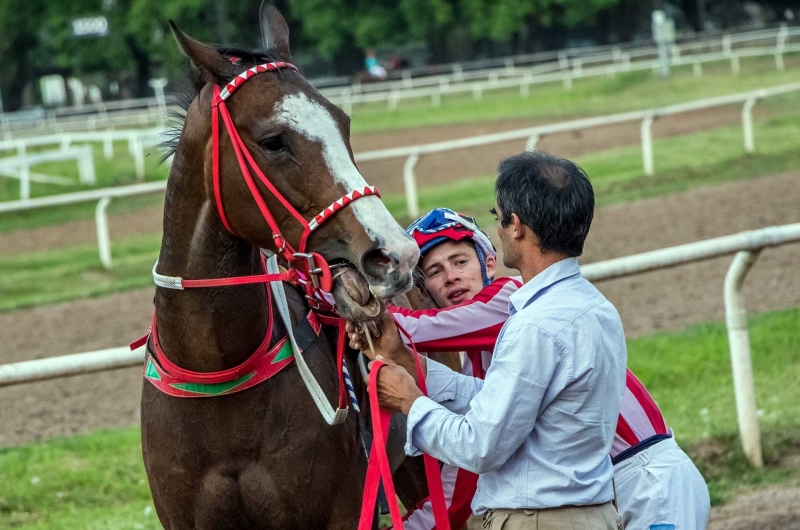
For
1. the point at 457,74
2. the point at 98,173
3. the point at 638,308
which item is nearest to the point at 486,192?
the point at 638,308

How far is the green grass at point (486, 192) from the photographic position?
39.5ft

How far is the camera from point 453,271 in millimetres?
3557

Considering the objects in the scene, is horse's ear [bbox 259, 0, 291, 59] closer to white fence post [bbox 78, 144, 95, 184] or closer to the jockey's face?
the jockey's face

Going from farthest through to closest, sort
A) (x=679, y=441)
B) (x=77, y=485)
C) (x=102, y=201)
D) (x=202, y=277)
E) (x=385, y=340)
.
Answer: (x=102, y=201) < (x=77, y=485) < (x=679, y=441) < (x=202, y=277) < (x=385, y=340)

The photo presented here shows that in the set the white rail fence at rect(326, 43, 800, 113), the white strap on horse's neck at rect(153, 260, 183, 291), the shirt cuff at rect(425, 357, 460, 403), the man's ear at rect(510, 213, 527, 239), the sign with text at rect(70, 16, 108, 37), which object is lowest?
the shirt cuff at rect(425, 357, 460, 403)

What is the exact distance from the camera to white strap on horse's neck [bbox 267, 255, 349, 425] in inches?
119

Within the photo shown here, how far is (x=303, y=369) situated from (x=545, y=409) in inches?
34.2

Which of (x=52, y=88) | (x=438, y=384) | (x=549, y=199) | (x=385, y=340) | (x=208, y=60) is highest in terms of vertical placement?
(x=52, y=88)

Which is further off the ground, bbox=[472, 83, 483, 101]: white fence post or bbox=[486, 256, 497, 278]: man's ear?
bbox=[472, 83, 483, 101]: white fence post

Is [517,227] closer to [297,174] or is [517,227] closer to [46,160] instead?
[297,174]

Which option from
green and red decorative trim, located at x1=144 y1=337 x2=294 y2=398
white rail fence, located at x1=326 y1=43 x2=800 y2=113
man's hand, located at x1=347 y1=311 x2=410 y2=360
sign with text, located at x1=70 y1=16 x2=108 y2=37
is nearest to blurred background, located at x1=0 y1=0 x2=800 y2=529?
white rail fence, located at x1=326 y1=43 x2=800 y2=113

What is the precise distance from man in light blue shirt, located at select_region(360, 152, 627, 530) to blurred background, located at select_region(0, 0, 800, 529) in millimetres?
1005

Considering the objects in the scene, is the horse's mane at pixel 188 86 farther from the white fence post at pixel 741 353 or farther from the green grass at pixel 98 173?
the green grass at pixel 98 173

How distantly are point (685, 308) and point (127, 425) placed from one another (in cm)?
452
